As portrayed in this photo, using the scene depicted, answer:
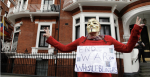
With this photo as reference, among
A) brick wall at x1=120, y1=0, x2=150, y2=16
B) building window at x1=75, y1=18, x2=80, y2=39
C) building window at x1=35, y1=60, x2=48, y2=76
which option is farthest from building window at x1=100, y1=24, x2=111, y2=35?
building window at x1=35, y1=60, x2=48, y2=76

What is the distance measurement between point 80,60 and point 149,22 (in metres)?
9.98

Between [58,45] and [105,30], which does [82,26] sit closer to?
[105,30]

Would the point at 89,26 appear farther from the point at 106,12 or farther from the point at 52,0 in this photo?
the point at 52,0

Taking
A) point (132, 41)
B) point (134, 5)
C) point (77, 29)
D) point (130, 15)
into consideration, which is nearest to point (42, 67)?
point (77, 29)

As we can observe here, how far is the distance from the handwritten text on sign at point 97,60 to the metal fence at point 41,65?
4.58 m

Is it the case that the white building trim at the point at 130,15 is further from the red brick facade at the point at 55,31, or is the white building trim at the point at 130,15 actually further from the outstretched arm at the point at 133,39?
the outstretched arm at the point at 133,39

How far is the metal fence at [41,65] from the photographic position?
22.8 ft

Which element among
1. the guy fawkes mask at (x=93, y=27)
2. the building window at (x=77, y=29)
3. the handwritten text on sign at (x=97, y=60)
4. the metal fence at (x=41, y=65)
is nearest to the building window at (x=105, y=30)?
the building window at (x=77, y=29)

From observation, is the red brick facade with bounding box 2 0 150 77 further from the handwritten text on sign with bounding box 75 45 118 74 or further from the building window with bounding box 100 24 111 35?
the handwritten text on sign with bounding box 75 45 118 74

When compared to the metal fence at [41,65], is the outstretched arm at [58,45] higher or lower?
higher

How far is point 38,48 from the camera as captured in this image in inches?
391

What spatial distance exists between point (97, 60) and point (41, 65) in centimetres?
836

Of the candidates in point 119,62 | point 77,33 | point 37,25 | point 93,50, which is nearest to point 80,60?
point 93,50

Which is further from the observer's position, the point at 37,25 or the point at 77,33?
the point at 37,25
